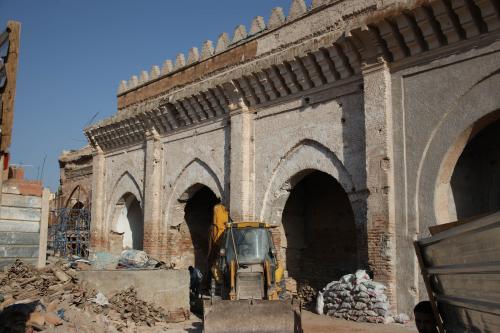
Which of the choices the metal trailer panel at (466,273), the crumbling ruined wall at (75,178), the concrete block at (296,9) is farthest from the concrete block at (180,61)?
the metal trailer panel at (466,273)

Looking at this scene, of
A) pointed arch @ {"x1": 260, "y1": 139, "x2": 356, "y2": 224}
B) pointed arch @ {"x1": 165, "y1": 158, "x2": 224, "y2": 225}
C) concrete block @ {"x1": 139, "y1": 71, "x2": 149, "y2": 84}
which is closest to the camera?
pointed arch @ {"x1": 260, "y1": 139, "x2": 356, "y2": 224}

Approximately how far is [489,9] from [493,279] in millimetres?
6060

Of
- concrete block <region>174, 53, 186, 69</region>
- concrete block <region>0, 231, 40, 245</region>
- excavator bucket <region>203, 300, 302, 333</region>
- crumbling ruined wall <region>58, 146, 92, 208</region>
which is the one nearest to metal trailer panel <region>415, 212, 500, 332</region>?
excavator bucket <region>203, 300, 302, 333</region>

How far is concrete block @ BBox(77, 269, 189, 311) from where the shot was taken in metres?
9.73

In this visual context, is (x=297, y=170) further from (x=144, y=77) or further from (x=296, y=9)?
(x=144, y=77)

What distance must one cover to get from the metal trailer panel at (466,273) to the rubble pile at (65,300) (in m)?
5.34

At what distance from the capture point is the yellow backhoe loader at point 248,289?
7590mm

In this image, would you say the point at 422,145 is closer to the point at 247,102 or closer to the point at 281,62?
the point at 281,62

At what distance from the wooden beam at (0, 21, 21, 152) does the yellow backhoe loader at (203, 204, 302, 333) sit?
4626 millimetres

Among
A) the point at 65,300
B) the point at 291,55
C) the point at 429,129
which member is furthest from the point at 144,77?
the point at 429,129

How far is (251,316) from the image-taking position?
7.63 m

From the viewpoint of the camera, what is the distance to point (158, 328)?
30.5 feet

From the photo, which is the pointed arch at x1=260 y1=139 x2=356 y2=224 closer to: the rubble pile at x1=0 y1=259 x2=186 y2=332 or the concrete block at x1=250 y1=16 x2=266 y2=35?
the rubble pile at x1=0 y1=259 x2=186 y2=332

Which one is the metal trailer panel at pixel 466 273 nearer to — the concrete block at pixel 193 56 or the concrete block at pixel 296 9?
the concrete block at pixel 296 9
